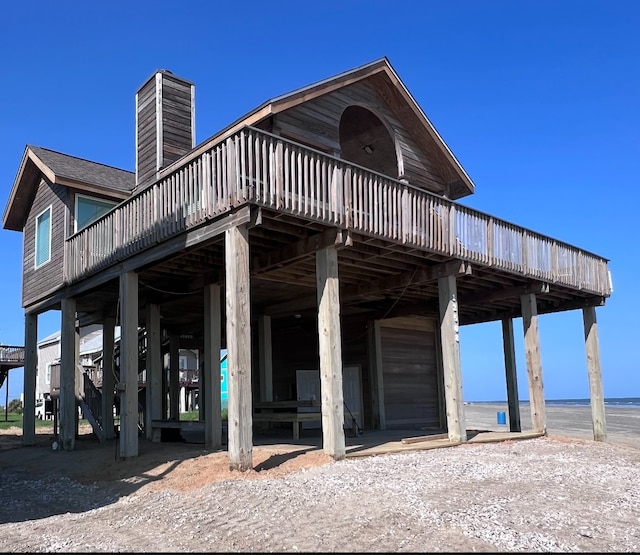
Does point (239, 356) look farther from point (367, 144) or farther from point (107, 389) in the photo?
point (367, 144)

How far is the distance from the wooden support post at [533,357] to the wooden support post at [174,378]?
35.5 feet

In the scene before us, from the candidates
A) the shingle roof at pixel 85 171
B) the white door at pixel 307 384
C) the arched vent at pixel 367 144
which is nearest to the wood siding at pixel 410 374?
the white door at pixel 307 384

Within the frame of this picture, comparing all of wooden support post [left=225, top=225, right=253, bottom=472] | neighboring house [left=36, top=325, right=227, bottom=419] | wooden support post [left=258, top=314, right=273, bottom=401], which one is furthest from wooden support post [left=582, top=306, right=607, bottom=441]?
neighboring house [left=36, top=325, right=227, bottom=419]

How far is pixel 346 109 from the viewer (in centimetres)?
1554

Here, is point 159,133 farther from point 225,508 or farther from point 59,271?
point 225,508

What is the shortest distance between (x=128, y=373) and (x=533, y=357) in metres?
9.56

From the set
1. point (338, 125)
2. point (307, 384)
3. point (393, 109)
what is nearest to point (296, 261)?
point (338, 125)

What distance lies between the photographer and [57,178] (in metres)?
15.7

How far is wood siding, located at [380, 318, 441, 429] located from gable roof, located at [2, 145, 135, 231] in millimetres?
8651

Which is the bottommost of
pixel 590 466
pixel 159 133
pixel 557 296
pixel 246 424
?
pixel 590 466

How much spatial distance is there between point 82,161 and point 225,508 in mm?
14063

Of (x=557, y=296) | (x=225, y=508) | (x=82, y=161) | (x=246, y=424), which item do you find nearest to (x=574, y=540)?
(x=225, y=508)

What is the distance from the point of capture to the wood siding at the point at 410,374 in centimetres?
1955

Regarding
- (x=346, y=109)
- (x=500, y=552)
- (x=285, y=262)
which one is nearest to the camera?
(x=500, y=552)
